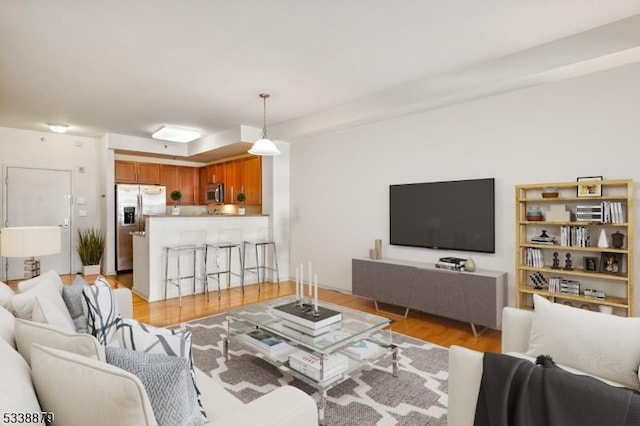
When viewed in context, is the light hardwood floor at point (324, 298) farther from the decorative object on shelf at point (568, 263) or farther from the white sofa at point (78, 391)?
the white sofa at point (78, 391)

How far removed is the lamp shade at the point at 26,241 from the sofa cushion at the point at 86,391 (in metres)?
1.97

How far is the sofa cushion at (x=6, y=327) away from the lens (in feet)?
4.17

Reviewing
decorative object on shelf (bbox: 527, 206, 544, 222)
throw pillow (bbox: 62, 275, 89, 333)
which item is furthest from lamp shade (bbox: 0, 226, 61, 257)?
decorative object on shelf (bbox: 527, 206, 544, 222)

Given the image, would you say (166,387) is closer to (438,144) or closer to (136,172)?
(438,144)

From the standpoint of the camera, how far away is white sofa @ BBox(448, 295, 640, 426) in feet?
4.85

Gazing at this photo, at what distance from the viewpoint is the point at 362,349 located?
2480 millimetres

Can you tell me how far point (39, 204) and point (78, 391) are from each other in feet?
22.4

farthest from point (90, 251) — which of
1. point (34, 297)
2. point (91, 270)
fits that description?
point (34, 297)

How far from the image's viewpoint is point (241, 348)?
3.03 m

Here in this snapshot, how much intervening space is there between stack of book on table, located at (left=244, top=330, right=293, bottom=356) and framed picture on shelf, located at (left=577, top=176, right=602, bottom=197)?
2811 millimetres

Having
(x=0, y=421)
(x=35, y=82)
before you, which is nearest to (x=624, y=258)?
(x=0, y=421)

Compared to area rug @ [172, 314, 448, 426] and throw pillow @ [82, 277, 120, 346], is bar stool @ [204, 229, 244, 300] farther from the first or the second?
throw pillow @ [82, 277, 120, 346]

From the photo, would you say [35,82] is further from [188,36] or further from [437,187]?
[437,187]

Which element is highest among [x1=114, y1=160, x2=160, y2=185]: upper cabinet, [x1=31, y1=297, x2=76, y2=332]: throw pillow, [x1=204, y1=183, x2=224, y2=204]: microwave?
[x1=114, y1=160, x2=160, y2=185]: upper cabinet
